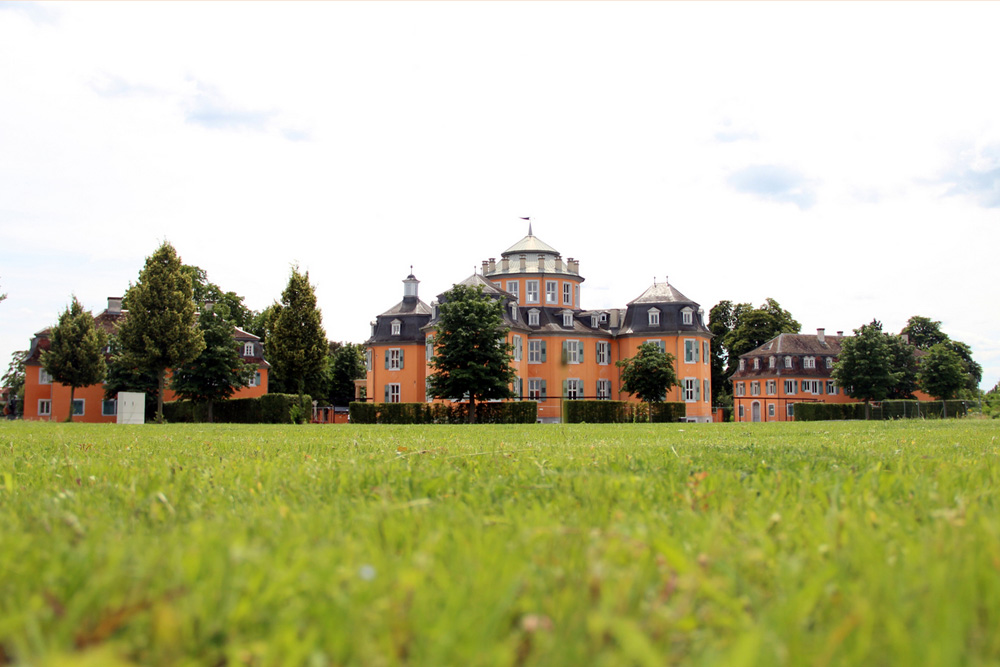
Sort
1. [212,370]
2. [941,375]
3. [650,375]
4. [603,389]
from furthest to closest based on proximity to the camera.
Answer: [941,375] → [603,389] → [650,375] → [212,370]

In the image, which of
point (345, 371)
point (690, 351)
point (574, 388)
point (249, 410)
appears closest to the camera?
point (249, 410)

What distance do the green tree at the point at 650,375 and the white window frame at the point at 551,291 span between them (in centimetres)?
989

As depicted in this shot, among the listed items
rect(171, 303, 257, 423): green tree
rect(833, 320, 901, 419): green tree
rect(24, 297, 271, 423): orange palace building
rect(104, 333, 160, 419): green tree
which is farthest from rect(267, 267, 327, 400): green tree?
rect(833, 320, 901, 419): green tree

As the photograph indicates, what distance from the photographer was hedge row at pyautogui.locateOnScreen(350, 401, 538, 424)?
38.4m

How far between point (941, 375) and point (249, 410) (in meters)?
54.7

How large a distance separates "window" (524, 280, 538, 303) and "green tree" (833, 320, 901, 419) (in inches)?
860

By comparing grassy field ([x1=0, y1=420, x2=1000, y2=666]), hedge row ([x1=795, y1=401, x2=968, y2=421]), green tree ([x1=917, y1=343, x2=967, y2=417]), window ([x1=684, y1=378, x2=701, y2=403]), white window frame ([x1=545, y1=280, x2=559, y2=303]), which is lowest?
grassy field ([x1=0, y1=420, x2=1000, y2=666])

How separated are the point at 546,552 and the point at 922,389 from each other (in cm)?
7363

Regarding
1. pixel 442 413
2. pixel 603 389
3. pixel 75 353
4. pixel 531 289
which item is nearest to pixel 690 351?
pixel 603 389

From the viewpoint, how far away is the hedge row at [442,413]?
38.4 m

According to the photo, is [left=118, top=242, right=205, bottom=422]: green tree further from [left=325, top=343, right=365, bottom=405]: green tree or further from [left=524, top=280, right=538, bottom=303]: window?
[left=325, top=343, right=365, bottom=405]: green tree

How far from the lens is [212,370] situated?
44000 mm

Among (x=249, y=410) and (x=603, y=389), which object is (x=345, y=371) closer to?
(x=603, y=389)

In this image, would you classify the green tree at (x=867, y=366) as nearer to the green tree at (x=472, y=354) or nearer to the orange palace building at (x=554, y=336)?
the orange palace building at (x=554, y=336)
